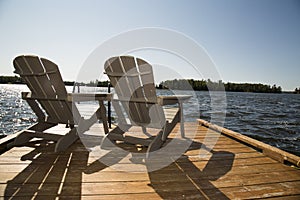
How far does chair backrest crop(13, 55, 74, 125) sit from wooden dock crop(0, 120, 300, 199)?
48 centimetres

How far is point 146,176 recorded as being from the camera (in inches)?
62.7

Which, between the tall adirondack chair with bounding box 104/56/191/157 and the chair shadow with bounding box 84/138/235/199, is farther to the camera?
the tall adirondack chair with bounding box 104/56/191/157

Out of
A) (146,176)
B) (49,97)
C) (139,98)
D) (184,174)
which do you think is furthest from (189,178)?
(49,97)

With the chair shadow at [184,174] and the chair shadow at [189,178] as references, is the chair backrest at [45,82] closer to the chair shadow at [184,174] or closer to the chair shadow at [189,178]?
the chair shadow at [184,174]

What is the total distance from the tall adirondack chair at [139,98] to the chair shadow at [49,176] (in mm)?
525

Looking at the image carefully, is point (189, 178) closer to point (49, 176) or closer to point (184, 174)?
point (184, 174)

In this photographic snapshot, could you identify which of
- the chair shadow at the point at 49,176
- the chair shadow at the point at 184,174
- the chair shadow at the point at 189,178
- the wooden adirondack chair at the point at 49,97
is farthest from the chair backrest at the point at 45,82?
the chair shadow at the point at 189,178

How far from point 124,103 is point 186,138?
1121mm

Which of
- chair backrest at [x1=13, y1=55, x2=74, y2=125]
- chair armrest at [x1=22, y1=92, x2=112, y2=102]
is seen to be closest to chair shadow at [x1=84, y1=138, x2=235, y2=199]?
chair armrest at [x1=22, y1=92, x2=112, y2=102]

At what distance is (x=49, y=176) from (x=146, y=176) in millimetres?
779

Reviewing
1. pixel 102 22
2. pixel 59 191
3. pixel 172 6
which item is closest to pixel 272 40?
pixel 172 6

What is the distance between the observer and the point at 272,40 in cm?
752

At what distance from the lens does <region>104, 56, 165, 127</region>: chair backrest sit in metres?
2.12

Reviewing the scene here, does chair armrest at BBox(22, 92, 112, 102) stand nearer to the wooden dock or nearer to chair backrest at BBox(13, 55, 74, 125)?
chair backrest at BBox(13, 55, 74, 125)
